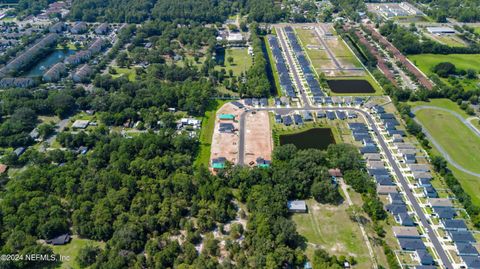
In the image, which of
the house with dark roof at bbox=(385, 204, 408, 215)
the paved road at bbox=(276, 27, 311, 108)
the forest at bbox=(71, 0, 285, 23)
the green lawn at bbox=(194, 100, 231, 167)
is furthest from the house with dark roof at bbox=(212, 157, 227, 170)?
the forest at bbox=(71, 0, 285, 23)

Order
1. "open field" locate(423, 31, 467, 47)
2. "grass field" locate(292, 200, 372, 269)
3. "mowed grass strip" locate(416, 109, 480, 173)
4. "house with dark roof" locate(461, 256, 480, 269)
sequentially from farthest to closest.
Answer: "open field" locate(423, 31, 467, 47) → "mowed grass strip" locate(416, 109, 480, 173) → "grass field" locate(292, 200, 372, 269) → "house with dark roof" locate(461, 256, 480, 269)

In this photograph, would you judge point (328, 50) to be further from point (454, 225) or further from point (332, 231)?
point (332, 231)

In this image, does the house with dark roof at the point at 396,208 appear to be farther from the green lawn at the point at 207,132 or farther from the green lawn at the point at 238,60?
the green lawn at the point at 238,60

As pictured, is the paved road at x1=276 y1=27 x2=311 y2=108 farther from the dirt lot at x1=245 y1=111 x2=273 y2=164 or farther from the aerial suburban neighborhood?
the dirt lot at x1=245 y1=111 x2=273 y2=164

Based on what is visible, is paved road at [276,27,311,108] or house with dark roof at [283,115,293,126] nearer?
house with dark roof at [283,115,293,126]

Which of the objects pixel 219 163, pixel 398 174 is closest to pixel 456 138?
pixel 398 174

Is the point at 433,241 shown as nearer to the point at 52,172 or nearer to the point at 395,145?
the point at 395,145

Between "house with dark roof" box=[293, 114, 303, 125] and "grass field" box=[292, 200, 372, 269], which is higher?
"house with dark roof" box=[293, 114, 303, 125]
